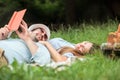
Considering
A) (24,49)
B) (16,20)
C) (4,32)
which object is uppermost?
(16,20)

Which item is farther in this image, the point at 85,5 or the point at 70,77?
the point at 85,5

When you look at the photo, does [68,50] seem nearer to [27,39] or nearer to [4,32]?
[27,39]

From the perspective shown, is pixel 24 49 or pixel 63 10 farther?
pixel 63 10

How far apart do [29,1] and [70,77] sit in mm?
10627

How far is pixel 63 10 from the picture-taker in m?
15.7

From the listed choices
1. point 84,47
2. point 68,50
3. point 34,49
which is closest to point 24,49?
point 34,49

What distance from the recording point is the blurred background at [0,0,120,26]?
14.9 m

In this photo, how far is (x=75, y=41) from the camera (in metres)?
9.25

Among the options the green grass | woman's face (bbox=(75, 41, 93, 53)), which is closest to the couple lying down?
woman's face (bbox=(75, 41, 93, 53))

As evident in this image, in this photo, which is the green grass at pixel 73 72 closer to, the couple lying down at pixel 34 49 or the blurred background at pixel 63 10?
the couple lying down at pixel 34 49

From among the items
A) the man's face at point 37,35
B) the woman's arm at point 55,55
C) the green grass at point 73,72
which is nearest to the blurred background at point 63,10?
the man's face at point 37,35

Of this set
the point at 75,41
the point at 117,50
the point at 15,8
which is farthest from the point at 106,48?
the point at 15,8

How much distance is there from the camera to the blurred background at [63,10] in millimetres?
14898

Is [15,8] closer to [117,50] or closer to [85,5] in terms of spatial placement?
[85,5]
